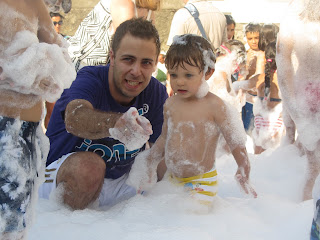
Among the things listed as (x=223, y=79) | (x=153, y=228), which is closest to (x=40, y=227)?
(x=153, y=228)

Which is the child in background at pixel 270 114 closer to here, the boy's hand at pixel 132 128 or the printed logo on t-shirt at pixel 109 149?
the printed logo on t-shirt at pixel 109 149

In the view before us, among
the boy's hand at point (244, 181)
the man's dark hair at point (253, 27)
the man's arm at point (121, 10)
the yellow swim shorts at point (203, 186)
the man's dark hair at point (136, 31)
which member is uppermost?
the man's dark hair at point (253, 27)

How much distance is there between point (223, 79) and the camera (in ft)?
14.1

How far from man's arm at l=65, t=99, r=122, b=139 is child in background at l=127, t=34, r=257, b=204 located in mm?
586

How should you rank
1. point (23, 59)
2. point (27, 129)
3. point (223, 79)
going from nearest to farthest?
point (23, 59) → point (27, 129) → point (223, 79)

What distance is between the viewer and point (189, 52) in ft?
7.72

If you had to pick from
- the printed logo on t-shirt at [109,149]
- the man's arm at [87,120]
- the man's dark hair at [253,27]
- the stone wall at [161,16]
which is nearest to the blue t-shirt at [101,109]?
the printed logo on t-shirt at [109,149]

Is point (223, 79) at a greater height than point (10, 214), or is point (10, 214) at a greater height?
point (223, 79)

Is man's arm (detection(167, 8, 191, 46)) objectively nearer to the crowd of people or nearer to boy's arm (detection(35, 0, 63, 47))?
the crowd of people

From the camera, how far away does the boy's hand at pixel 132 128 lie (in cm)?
185

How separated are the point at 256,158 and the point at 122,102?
1905mm

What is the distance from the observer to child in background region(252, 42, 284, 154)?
4.29 meters

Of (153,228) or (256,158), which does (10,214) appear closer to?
(153,228)

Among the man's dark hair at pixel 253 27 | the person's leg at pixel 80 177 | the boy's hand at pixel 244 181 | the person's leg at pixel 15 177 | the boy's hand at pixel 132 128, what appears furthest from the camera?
the man's dark hair at pixel 253 27
